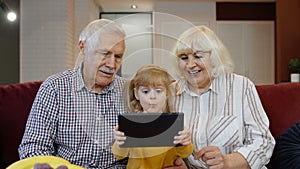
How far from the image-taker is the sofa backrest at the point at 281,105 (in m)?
1.58

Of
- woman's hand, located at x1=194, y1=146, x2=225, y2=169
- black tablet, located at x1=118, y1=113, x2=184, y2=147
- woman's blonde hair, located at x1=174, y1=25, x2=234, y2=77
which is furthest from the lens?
woman's hand, located at x1=194, y1=146, x2=225, y2=169

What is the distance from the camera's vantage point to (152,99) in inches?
38.0

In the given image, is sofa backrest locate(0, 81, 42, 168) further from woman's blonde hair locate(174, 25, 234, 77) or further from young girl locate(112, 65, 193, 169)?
woman's blonde hair locate(174, 25, 234, 77)

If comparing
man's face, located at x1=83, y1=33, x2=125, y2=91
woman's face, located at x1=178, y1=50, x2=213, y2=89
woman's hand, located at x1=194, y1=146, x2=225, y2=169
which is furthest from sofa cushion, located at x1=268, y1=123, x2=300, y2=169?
man's face, located at x1=83, y1=33, x2=125, y2=91

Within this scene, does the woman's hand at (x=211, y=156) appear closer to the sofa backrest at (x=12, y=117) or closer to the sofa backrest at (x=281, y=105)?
the sofa backrest at (x=281, y=105)

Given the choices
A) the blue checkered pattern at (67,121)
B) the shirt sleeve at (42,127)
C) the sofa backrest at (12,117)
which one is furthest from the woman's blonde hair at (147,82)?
the sofa backrest at (12,117)

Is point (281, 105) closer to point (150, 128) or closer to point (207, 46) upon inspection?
point (207, 46)

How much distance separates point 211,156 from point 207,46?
0.33 m

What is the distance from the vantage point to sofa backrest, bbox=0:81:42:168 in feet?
5.12

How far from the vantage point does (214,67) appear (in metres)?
1.19

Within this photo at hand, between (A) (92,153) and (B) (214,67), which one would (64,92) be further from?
(B) (214,67)

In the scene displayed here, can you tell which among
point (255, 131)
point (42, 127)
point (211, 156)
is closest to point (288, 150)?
point (255, 131)

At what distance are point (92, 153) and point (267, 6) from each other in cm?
574

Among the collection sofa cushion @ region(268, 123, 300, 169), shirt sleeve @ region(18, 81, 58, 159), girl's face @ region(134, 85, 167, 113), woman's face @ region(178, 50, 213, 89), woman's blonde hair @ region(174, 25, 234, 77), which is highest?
woman's blonde hair @ region(174, 25, 234, 77)
